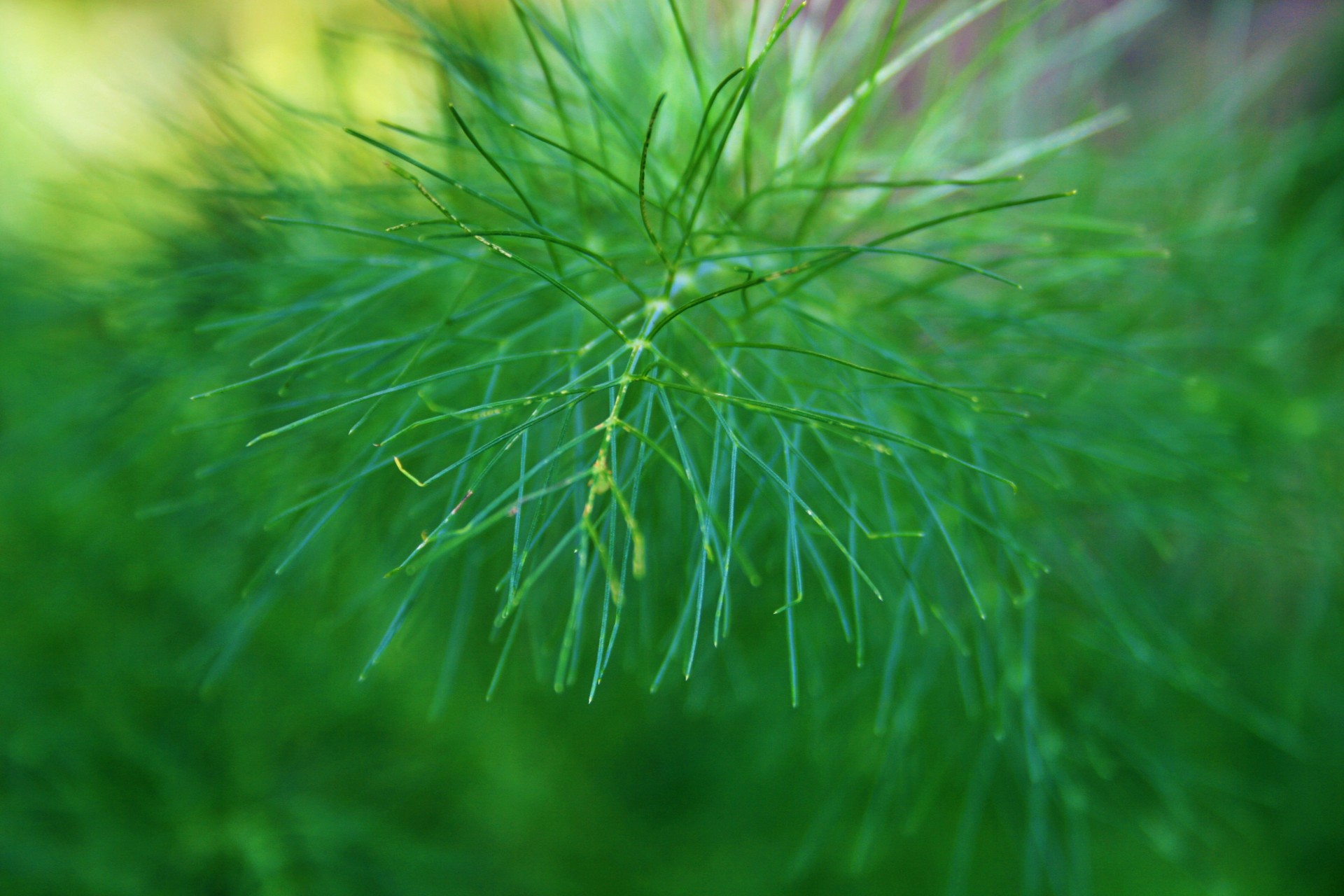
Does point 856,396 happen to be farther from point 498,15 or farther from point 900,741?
point 498,15

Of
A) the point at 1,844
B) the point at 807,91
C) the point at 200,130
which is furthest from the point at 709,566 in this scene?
the point at 1,844

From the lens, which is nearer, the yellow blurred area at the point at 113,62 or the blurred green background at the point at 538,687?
the blurred green background at the point at 538,687

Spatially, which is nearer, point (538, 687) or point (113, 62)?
point (538, 687)

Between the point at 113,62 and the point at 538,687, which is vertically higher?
the point at 113,62

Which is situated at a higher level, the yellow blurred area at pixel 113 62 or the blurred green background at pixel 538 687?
the yellow blurred area at pixel 113 62
